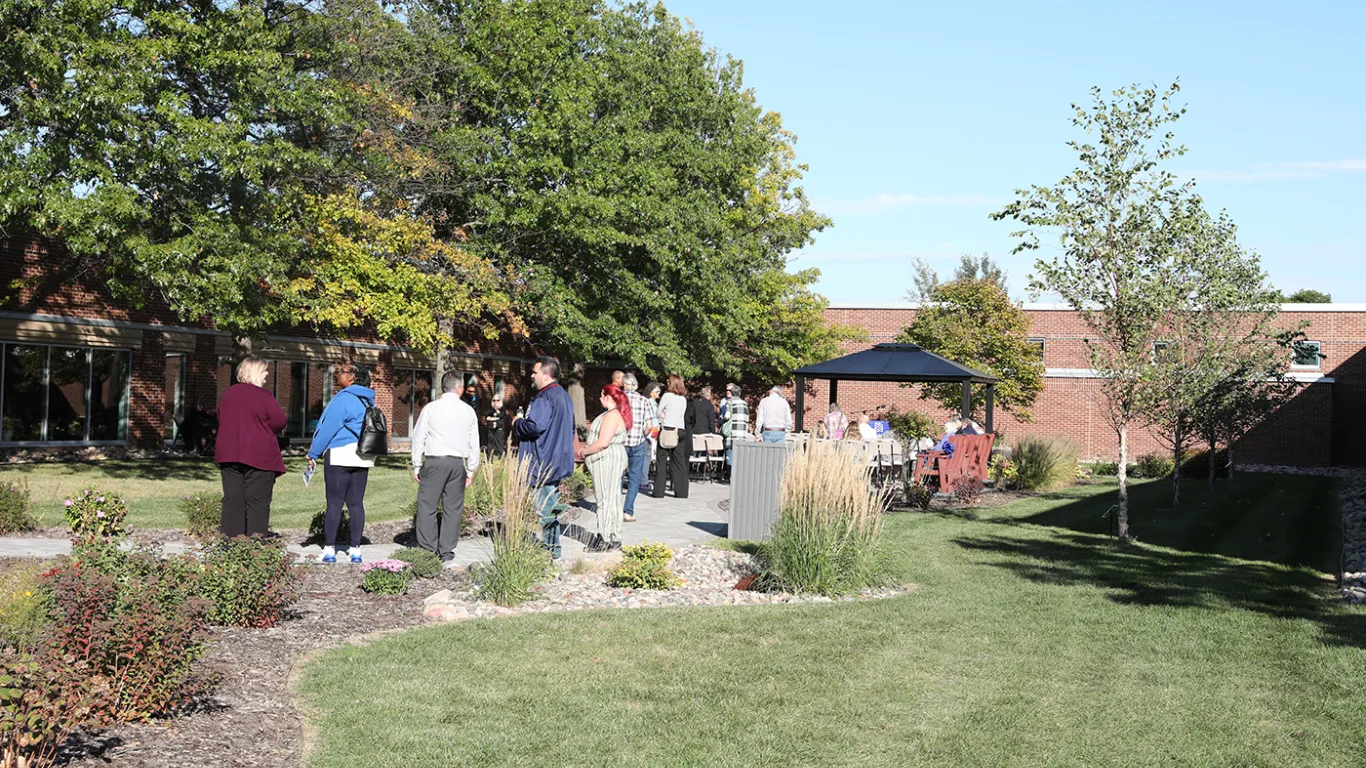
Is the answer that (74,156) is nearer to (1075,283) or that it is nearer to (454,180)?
(454,180)

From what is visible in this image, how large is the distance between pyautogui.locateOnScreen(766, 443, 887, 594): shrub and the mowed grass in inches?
243

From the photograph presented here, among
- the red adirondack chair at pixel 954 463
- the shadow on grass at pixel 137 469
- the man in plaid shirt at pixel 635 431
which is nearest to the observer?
the man in plaid shirt at pixel 635 431

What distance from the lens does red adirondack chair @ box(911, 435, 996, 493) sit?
19.8m

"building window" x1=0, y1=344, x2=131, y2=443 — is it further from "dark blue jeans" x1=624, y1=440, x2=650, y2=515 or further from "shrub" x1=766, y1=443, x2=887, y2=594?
"shrub" x1=766, y1=443, x2=887, y2=594

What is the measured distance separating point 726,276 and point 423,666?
1050 inches

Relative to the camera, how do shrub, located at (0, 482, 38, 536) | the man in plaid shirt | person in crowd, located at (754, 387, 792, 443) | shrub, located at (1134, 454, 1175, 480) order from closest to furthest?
shrub, located at (0, 482, 38, 536), the man in plaid shirt, person in crowd, located at (754, 387, 792, 443), shrub, located at (1134, 454, 1175, 480)

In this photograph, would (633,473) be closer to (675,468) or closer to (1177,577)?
(675,468)

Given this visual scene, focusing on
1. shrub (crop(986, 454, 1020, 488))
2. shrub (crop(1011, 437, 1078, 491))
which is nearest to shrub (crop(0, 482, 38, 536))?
shrub (crop(986, 454, 1020, 488))

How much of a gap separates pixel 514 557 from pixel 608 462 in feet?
9.05

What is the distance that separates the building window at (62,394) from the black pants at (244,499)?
1699cm

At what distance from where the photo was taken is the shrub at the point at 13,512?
11.8 meters

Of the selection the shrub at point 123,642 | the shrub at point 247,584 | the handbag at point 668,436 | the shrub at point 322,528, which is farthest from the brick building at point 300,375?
the shrub at point 123,642

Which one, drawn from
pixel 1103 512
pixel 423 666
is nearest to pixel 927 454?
pixel 1103 512

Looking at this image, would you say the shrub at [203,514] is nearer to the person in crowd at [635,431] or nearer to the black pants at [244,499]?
the black pants at [244,499]
